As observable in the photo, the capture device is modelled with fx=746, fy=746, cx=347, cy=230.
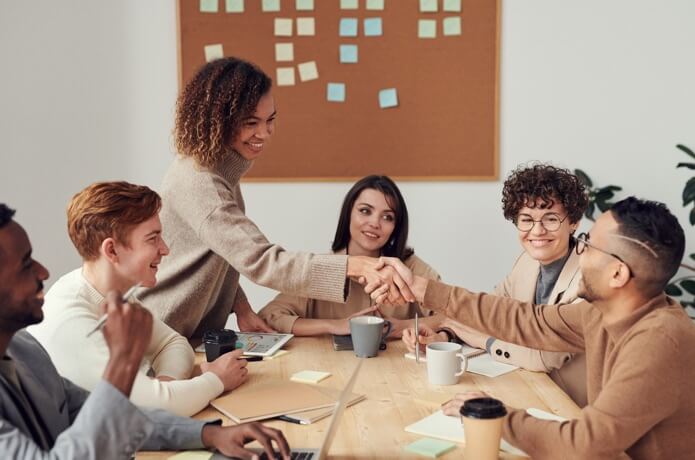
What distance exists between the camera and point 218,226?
2.02m

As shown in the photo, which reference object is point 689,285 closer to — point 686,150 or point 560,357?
point 686,150

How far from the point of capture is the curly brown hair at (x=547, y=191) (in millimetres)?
2367

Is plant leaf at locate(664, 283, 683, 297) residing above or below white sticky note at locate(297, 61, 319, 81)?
below

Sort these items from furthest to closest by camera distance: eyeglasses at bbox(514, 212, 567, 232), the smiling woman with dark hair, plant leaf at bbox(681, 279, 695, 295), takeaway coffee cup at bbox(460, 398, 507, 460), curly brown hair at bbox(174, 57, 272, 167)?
plant leaf at bbox(681, 279, 695, 295) → the smiling woman with dark hair → eyeglasses at bbox(514, 212, 567, 232) → curly brown hair at bbox(174, 57, 272, 167) → takeaway coffee cup at bbox(460, 398, 507, 460)

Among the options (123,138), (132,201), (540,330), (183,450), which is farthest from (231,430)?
(123,138)

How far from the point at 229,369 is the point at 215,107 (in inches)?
31.6

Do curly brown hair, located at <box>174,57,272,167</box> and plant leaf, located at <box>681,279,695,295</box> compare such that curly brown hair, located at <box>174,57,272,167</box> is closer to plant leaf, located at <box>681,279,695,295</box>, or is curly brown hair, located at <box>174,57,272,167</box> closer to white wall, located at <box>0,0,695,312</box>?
white wall, located at <box>0,0,695,312</box>

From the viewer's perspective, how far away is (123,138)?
3629mm

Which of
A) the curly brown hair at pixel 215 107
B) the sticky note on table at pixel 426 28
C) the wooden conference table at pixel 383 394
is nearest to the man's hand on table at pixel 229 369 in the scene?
the wooden conference table at pixel 383 394

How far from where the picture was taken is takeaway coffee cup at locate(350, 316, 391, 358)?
200cm

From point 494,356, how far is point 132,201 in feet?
3.33

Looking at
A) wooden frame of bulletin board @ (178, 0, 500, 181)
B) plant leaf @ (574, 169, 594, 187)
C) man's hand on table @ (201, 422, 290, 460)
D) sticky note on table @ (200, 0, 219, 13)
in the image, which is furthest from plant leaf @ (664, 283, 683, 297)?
man's hand on table @ (201, 422, 290, 460)

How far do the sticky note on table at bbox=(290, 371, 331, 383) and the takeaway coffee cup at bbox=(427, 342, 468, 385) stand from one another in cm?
26

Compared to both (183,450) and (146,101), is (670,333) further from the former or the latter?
(146,101)
